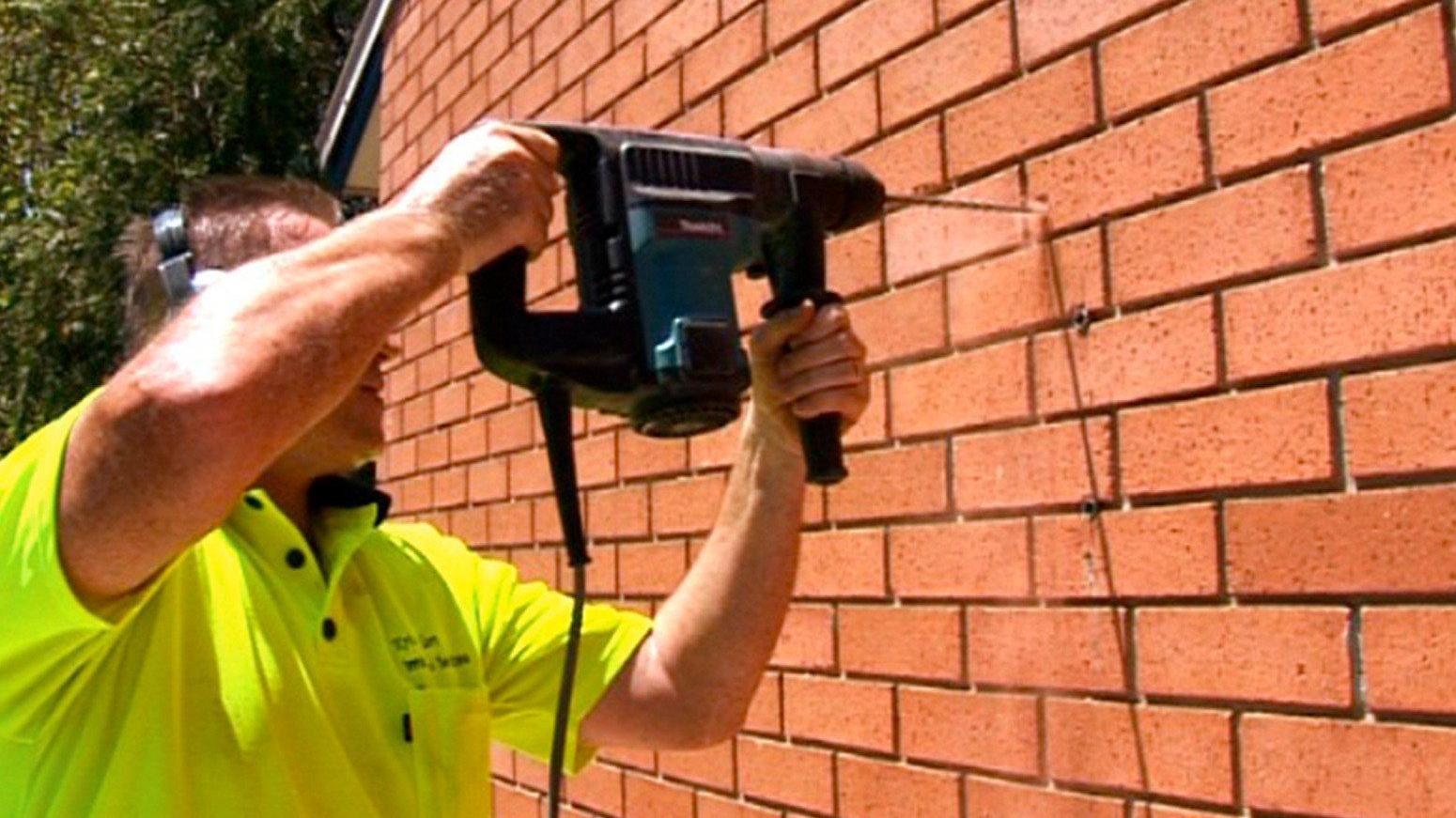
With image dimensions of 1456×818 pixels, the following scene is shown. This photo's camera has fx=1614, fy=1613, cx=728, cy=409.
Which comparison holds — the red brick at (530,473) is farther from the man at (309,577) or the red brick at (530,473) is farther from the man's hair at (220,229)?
the man's hair at (220,229)

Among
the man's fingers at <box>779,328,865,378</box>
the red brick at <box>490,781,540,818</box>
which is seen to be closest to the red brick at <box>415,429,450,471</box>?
the red brick at <box>490,781,540,818</box>

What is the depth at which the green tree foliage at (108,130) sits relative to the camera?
54.0ft

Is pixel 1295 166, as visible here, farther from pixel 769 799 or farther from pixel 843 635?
pixel 769 799

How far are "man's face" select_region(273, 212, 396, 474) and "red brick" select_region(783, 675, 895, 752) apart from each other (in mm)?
879

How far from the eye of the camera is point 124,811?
1.79 metres

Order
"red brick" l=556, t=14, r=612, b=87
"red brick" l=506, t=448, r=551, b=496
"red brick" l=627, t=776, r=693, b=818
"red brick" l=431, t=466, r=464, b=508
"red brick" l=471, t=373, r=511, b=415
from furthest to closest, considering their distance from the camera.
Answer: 1. "red brick" l=431, t=466, r=464, b=508
2. "red brick" l=471, t=373, r=511, b=415
3. "red brick" l=506, t=448, r=551, b=496
4. "red brick" l=556, t=14, r=612, b=87
5. "red brick" l=627, t=776, r=693, b=818

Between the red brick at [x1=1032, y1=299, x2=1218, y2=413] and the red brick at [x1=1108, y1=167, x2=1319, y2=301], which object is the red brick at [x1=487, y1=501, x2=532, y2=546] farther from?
the red brick at [x1=1108, y1=167, x2=1319, y2=301]

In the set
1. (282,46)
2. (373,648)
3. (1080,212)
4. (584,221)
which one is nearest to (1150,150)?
(1080,212)

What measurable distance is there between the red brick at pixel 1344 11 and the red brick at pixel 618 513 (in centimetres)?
183

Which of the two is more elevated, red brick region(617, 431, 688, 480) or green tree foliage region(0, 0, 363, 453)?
green tree foliage region(0, 0, 363, 453)

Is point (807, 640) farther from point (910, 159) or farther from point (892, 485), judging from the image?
point (910, 159)

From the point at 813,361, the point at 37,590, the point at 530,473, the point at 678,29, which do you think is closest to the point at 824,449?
the point at 813,361

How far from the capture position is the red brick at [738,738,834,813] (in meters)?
2.67

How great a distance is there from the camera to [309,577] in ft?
6.98
